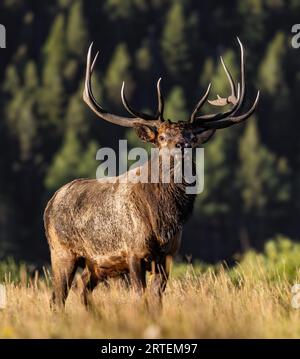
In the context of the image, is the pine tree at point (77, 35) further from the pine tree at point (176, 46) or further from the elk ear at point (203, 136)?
the elk ear at point (203, 136)

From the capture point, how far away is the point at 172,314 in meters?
10.2

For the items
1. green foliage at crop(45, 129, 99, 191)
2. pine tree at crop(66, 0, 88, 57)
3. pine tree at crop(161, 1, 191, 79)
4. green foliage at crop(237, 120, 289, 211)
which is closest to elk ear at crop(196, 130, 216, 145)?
green foliage at crop(45, 129, 99, 191)

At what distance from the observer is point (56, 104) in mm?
92875

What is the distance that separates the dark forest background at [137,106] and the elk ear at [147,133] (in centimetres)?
6097

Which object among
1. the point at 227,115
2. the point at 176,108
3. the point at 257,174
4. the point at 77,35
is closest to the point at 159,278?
the point at 227,115

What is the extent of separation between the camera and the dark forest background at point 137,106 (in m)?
85.8

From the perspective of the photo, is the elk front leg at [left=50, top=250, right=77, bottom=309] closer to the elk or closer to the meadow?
the elk

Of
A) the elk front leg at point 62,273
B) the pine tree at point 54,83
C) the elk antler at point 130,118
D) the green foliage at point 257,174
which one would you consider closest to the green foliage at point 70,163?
the pine tree at point 54,83

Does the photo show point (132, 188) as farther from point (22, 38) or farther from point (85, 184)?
point (22, 38)

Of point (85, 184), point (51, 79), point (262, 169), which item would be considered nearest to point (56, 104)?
point (51, 79)

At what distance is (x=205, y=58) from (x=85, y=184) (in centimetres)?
10105

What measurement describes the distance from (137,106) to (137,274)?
9234 cm

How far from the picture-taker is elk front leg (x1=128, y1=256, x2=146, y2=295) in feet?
37.0

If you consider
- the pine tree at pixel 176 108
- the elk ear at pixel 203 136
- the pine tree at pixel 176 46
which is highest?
the pine tree at pixel 176 46
